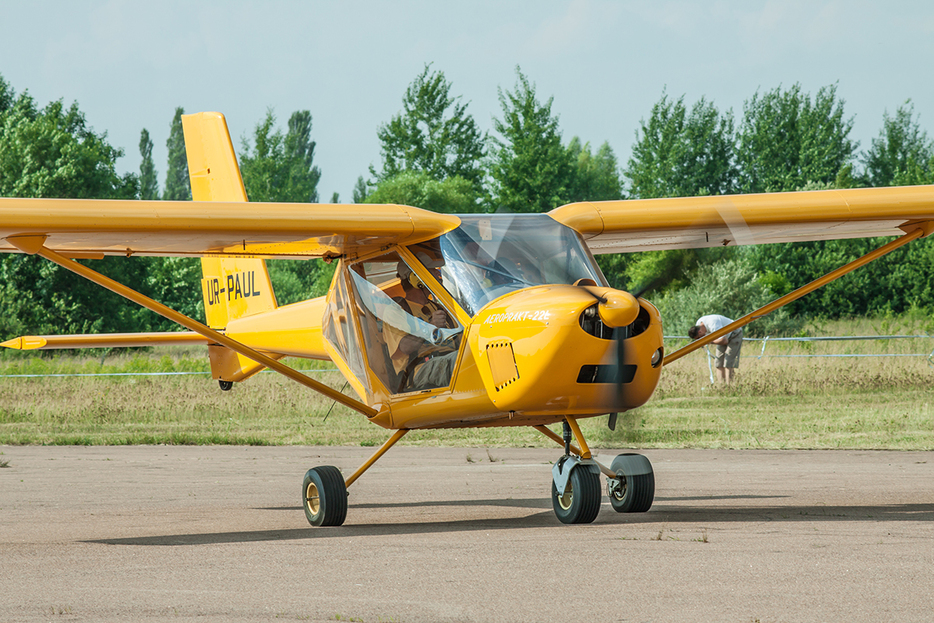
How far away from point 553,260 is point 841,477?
5709 millimetres

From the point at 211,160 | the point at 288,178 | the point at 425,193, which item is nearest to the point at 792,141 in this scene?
the point at 425,193

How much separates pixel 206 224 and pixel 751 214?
514 centimetres

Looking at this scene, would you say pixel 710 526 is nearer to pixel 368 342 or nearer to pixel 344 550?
pixel 344 550

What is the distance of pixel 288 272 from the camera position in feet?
231

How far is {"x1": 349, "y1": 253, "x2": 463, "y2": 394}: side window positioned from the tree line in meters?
30.0

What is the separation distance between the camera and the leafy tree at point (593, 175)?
72131 mm

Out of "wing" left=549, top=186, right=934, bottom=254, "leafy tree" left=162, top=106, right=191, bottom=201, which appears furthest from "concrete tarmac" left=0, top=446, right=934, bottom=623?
"leafy tree" left=162, top=106, right=191, bottom=201

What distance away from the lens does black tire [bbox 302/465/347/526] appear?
895 centimetres

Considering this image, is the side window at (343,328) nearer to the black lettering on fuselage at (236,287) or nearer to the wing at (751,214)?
the wing at (751,214)

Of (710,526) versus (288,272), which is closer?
(710,526)

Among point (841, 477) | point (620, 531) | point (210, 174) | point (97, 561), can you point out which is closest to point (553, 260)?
point (620, 531)

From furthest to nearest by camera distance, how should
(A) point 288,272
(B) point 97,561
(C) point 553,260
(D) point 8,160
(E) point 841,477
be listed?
(A) point 288,272, (D) point 8,160, (E) point 841,477, (C) point 553,260, (B) point 97,561

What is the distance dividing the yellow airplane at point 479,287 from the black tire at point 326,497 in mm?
16

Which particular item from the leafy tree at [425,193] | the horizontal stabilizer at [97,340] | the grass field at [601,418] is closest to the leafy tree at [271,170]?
the leafy tree at [425,193]
